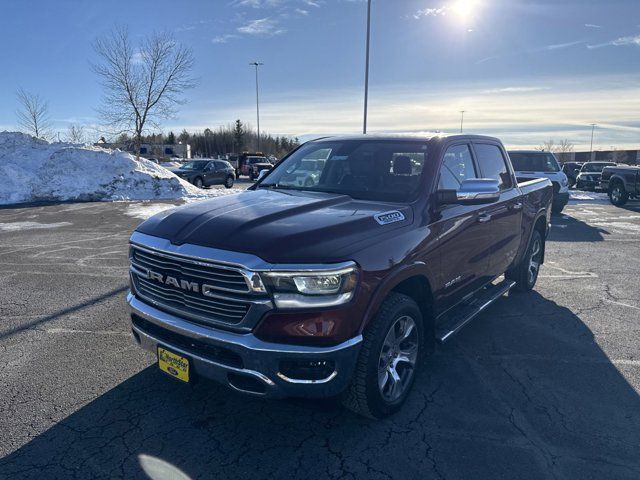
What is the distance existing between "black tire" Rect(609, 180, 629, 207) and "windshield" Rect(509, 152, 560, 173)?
4.74 m

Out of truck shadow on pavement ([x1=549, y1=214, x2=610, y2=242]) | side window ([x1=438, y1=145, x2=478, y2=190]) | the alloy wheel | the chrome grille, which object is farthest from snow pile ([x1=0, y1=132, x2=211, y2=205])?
the alloy wheel

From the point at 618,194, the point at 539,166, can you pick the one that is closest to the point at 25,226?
the point at 539,166

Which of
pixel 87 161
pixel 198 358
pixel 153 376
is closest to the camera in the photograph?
pixel 198 358

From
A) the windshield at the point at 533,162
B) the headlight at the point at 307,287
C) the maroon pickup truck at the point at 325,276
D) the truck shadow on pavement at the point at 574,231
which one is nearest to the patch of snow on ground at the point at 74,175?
the windshield at the point at 533,162

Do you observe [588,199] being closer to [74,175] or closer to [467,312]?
[467,312]

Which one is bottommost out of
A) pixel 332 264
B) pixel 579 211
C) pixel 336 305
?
pixel 579 211

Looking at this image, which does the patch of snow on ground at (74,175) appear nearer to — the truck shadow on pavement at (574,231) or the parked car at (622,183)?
the truck shadow on pavement at (574,231)

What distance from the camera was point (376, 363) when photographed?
2914mm

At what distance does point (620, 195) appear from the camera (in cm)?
1767

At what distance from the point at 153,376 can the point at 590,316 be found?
4827 mm

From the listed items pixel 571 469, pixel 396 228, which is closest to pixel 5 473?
pixel 396 228

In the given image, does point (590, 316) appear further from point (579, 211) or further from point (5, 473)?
point (579, 211)

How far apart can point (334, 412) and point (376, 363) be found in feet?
2.21

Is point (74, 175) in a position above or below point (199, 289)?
below
